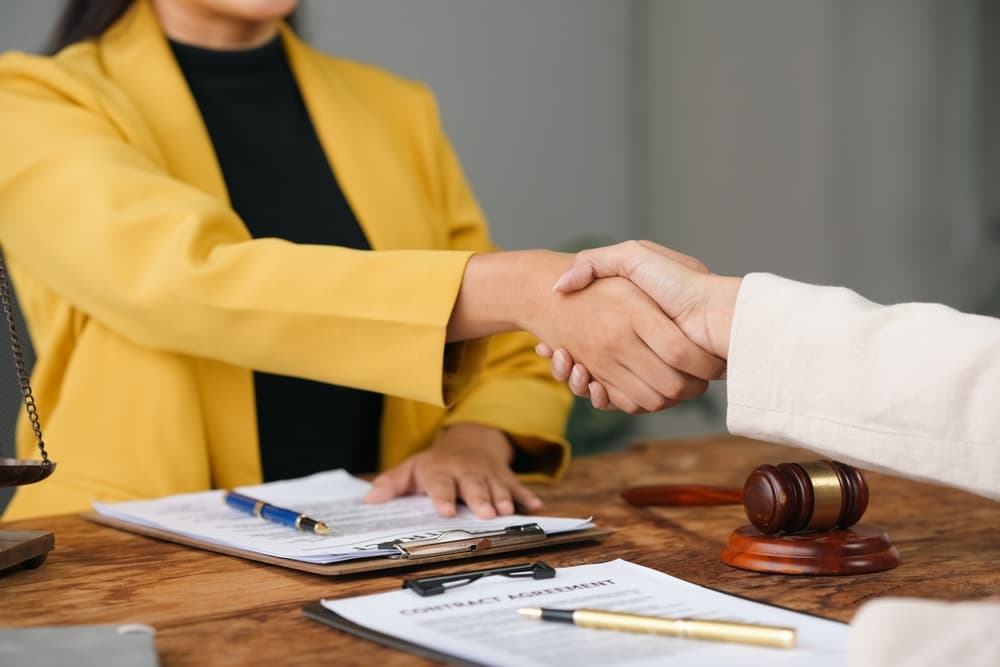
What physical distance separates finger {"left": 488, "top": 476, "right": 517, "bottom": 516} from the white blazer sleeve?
0.29m

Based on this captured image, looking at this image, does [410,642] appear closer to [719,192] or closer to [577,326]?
[577,326]

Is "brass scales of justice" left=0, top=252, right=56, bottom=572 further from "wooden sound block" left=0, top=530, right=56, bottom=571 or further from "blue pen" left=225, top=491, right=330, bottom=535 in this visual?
Answer: "blue pen" left=225, top=491, right=330, bottom=535

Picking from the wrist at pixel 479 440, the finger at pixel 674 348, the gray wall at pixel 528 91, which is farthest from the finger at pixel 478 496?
the gray wall at pixel 528 91

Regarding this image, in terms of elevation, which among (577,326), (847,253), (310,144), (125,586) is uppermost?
(310,144)

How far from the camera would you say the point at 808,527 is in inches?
37.3

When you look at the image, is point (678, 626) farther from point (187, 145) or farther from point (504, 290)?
point (187, 145)

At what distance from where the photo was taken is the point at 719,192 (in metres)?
4.17

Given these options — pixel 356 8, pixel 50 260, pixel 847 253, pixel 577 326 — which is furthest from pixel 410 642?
pixel 847 253

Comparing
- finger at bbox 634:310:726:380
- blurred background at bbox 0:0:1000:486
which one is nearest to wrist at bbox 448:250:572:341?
finger at bbox 634:310:726:380

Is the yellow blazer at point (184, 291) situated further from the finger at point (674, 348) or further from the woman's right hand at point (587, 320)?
the finger at point (674, 348)

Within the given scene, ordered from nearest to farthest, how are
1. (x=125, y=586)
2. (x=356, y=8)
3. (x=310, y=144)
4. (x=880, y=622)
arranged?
(x=880, y=622), (x=125, y=586), (x=310, y=144), (x=356, y=8)

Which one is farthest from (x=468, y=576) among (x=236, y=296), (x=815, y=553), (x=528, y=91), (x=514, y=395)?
(x=528, y=91)

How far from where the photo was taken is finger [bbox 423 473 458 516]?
1180mm

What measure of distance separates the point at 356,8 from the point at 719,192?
145 centimetres
